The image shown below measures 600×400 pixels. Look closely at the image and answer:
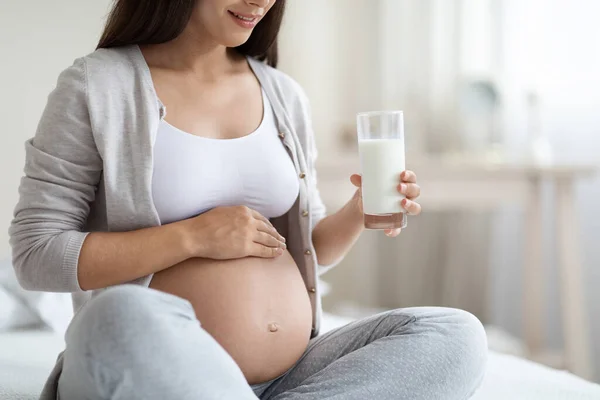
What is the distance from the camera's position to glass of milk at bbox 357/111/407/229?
1202 millimetres

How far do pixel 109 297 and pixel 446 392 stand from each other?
497 mm

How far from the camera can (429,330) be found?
1.19 meters

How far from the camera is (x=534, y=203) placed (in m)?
2.68

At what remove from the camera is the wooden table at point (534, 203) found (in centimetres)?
263

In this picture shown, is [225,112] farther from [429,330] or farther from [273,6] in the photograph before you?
[429,330]

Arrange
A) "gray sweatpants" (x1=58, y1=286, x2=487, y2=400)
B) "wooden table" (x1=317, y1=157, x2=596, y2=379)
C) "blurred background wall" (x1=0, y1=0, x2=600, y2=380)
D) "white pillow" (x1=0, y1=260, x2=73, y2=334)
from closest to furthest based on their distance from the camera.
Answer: "gray sweatpants" (x1=58, y1=286, x2=487, y2=400) → "white pillow" (x1=0, y1=260, x2=73, y2=334) → "wooden table" (x1=317, y1=157, x2=596, y2=379) → "blurred background wall" (x1=0, y1=0, x2=600, y2=380)

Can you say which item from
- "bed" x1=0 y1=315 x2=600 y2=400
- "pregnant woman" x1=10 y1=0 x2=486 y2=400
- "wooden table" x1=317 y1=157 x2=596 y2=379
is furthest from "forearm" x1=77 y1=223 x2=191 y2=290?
"wooden table" x1=317 y1=157 x2=596 y2=379

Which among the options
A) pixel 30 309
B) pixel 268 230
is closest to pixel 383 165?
pixel 268 230

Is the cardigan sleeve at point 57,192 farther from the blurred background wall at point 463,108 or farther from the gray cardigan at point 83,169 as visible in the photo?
the blurred background wall at point 463,108

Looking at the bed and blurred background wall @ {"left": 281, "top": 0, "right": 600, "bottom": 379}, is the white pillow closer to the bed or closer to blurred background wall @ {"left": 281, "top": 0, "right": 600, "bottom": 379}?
the bed

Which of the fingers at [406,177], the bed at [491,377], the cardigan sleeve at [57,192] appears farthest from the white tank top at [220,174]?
the bed at [491,377]

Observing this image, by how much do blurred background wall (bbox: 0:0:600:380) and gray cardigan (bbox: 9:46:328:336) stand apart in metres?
1.63

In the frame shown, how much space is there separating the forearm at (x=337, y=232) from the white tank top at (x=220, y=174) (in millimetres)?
93

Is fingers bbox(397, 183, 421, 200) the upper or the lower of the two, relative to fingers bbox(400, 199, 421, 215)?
upper
